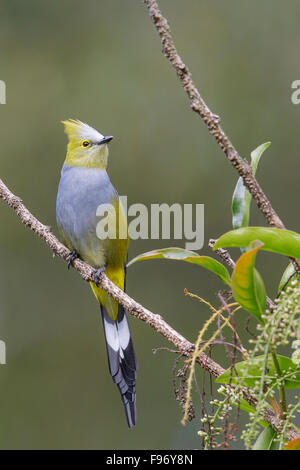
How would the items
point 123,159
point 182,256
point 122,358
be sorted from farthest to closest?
point 123,159 < point 122,358 < point 182,256

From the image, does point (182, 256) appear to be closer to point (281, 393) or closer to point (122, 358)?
point (281, 393)

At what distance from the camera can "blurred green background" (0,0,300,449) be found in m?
6.41

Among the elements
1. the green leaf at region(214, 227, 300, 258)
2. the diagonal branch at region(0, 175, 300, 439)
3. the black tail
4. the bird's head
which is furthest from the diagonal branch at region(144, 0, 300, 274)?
the bird's head

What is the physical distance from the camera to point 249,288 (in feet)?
4.81

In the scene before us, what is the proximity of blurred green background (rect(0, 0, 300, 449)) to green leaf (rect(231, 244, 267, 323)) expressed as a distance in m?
4.61

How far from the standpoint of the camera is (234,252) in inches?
233

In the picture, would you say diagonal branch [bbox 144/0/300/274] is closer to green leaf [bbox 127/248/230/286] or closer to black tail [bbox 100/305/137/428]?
green leaf [bbox 127/248/230/286]

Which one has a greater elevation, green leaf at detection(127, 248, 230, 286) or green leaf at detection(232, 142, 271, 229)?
green leaf at detection(232, 142, 271, 229)

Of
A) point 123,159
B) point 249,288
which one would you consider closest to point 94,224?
point 249,288

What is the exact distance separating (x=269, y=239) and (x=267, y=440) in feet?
1.51

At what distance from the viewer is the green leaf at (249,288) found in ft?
4.71

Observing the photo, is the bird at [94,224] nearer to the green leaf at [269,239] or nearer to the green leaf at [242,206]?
the green leaf at [242,206]

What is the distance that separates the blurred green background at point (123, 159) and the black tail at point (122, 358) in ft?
8.89
